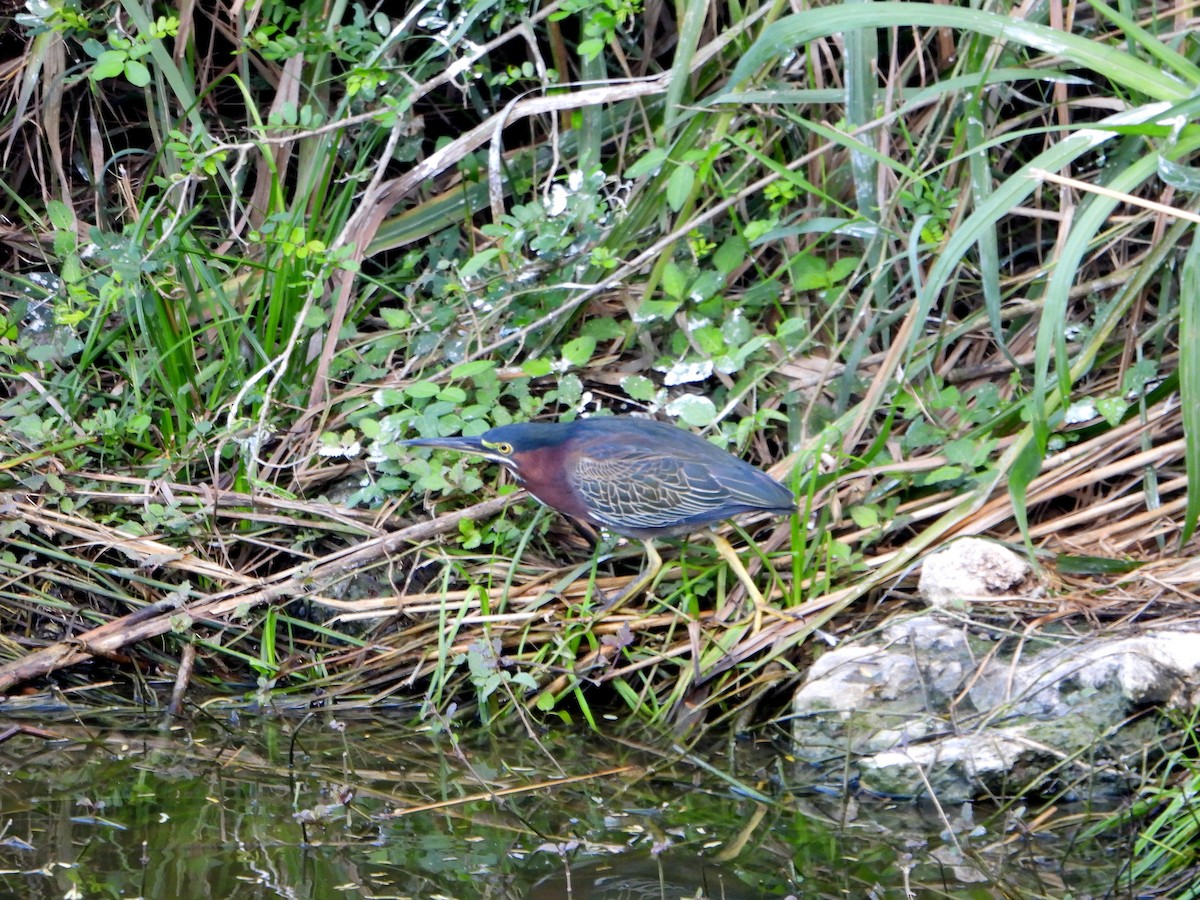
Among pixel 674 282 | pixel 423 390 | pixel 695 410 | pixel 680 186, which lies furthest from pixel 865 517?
pixel 423 390

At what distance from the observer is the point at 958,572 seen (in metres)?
3.58

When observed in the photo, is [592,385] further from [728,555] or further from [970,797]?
[970,797]

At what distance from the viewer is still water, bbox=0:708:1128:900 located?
2768 mm

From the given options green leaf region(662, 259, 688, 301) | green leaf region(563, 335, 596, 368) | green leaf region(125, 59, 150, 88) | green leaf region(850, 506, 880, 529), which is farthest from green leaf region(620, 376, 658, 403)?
green leaf region(125, 59, 150, 88)

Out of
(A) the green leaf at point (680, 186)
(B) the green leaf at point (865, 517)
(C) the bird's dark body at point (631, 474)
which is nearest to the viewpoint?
(C) the bird's dark body at point (631, 474)

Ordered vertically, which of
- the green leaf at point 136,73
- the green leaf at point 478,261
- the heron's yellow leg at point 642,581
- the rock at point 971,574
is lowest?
the heron's yellow leg at point 642,581

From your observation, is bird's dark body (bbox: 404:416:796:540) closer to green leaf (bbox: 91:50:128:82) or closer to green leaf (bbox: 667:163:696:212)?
green leaf (bbox: 667:163:696:212)

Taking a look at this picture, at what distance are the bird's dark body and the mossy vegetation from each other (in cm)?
17

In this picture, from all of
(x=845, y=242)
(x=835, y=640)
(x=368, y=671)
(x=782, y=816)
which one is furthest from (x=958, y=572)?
(x=368, y=671)

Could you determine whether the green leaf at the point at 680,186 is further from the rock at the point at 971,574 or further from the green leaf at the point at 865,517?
the rock at the point at 971,574

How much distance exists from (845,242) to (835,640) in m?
1.50

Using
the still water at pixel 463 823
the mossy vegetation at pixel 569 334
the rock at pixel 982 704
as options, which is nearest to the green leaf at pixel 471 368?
the mossy vegetation at pixel 569 334

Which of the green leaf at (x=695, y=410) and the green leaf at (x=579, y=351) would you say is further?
the green leaf at (x=579, y=351)

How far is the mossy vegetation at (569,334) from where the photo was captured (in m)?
3.74
